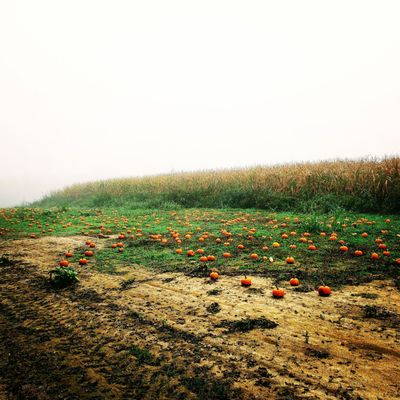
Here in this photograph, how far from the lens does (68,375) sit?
1.90 m

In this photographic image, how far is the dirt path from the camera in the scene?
176 centimetres

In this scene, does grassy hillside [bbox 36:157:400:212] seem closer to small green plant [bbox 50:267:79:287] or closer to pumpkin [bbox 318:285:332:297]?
pumpkin [bbox 318:285:332:297]

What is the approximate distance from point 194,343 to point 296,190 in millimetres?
8575

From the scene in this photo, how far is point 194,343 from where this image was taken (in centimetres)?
219

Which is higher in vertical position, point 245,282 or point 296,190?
point 296,190

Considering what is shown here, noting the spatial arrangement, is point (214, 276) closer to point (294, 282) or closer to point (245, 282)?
point (245, 282)

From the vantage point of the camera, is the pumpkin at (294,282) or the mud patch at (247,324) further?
the pumpkin at (294,282)

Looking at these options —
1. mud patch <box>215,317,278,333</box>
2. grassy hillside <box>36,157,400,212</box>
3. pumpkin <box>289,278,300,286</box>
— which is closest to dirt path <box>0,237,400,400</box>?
mud patch <box>215,317,278,333</box>

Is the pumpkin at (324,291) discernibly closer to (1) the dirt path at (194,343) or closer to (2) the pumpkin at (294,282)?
(1) the dirt path at (194,343)

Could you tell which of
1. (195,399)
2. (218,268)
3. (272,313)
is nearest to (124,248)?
(218,268)

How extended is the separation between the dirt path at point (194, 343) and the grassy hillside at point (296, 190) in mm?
5989

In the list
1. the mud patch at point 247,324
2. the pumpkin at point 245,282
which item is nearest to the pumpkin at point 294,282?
the pumpkin at point 245,282

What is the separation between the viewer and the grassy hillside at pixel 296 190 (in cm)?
818

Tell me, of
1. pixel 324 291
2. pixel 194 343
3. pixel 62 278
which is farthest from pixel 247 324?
pixel 62 278
